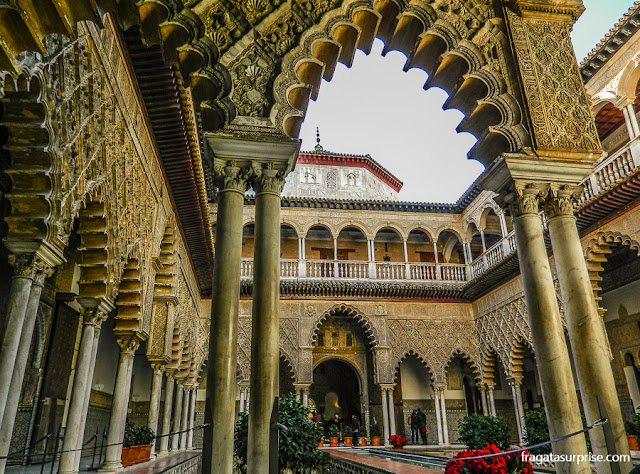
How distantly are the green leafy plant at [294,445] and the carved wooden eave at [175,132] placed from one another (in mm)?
4642

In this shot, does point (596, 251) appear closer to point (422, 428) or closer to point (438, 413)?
point (438, 413)

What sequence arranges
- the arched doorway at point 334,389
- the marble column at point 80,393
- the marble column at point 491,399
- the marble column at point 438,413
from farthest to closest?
the arched doorway at point 334,389 → the marble column at point 438,413 → the marble column at point 491,399 → the marble column at point 80,393

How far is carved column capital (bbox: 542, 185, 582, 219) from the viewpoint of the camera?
5523mm

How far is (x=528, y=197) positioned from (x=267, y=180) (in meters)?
2.99

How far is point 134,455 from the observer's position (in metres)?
9.29

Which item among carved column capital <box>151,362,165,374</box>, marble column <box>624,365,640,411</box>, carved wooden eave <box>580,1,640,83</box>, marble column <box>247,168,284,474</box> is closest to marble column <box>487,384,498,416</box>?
marble column <box>624,365,640,411</box>

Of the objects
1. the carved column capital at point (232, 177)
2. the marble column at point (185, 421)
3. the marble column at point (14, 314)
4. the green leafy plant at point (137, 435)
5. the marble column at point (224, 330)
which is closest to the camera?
the marble column at point (224, 330)

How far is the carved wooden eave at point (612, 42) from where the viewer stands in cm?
1059

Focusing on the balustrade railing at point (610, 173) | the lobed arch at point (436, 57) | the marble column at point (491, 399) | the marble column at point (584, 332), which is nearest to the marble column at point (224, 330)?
the lobed arch at point (436, 57)

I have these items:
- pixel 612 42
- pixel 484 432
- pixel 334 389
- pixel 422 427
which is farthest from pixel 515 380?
pixel 612 42

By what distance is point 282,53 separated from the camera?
18.0ft

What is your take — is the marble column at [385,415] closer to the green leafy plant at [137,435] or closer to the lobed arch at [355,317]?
the lobed arch at [355,317]

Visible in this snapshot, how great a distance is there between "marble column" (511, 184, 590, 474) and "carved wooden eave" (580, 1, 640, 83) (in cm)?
791

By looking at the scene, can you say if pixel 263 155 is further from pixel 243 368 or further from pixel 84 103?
pixel 243 368
